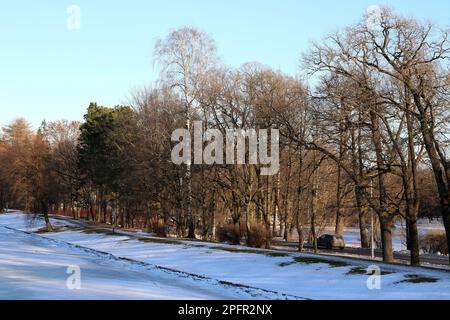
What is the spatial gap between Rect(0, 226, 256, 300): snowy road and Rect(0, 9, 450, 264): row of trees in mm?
11580

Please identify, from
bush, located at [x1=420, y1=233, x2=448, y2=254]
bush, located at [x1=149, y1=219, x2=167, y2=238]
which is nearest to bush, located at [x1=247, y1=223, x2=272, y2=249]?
bush, located at [x1=149, y1=219, x2=167, y2=238]

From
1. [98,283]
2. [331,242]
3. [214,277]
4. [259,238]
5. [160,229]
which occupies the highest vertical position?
[160,229]

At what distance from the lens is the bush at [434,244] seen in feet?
143

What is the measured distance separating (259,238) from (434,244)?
746 inches

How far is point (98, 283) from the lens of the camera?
17016mm

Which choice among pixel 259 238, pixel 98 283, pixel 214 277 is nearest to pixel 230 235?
pixel 259 238

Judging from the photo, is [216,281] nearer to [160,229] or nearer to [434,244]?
[160,229]

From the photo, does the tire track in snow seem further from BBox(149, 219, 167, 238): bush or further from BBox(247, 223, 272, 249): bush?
BBox(149, 219, 167, 238): bush

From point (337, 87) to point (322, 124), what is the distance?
2.36m

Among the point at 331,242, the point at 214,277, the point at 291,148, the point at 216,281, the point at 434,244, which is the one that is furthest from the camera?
the point at 331,242

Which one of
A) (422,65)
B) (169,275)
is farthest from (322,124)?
(169,275)

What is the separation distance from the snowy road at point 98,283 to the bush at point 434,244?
2922cm

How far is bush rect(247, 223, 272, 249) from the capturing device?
3391cm

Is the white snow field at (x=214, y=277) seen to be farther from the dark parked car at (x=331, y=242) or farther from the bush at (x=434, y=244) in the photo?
the bush at (x=434, y=244)
